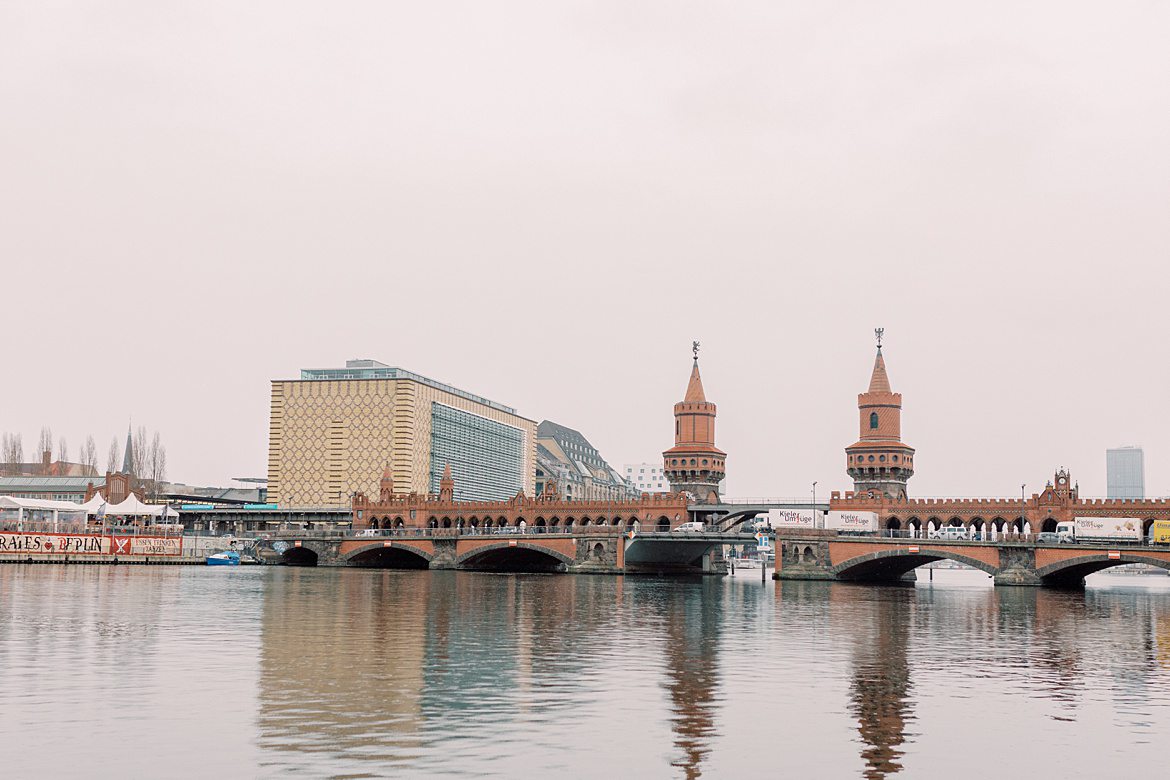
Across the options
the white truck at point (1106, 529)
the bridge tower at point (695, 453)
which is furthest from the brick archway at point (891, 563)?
the bridge tower at point (695, 453)

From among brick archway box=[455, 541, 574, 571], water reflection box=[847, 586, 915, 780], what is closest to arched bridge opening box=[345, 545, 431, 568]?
brick archway box=[455, 541, 574, 571]

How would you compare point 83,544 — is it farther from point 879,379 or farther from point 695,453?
point 879,379

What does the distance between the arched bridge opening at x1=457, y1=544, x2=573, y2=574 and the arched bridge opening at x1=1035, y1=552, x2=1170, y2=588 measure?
53.1m

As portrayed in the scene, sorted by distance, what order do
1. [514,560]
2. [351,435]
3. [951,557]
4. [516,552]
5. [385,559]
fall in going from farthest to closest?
1. [351,435]
2. [385,559]
3. [514,560]
4. [516,552]
5. [951,557]

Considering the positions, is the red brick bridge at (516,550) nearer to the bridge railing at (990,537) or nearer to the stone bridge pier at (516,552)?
the stone bridge pier at (516,552)

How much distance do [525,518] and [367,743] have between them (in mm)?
136745

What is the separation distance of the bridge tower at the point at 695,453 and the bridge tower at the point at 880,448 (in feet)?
61.4

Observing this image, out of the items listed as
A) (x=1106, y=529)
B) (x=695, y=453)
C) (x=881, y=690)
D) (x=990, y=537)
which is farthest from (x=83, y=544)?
(x=881, y=690)

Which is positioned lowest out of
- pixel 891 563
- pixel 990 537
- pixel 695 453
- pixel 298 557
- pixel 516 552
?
pixel 298 557

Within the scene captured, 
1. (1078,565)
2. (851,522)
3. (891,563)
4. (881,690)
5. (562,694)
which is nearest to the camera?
(562,694)

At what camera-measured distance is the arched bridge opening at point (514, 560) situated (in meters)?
145

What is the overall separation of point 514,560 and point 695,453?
94.1ft

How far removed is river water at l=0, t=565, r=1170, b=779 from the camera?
78.5ft

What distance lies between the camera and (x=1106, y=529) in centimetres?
11394
